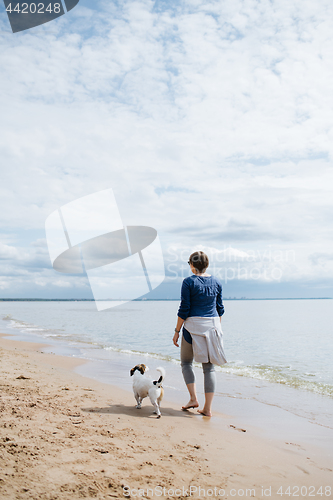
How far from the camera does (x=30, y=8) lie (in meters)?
6.92

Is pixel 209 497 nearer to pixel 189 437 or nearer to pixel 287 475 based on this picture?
pixel 287 475

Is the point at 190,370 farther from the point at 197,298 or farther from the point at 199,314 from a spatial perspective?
the point at 197,298

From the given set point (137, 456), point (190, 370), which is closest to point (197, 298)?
point (190, 370)

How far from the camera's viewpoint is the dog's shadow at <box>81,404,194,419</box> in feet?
15.4

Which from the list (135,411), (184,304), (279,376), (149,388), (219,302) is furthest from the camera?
(279,376)

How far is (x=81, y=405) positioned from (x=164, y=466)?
2.29 m

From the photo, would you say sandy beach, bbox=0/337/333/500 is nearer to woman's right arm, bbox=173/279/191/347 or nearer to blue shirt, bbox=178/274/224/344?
woman's right arm, bbox=173/279/191/347

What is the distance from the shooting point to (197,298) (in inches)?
189

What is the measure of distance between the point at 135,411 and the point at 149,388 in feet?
1.49

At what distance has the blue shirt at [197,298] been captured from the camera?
4.76m

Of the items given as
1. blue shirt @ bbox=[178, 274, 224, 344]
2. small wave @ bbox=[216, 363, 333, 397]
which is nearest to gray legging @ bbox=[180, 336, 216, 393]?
blue shirt @ bbox=[178, 274, 224, 344]

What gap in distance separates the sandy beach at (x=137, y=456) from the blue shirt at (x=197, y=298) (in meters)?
1.38

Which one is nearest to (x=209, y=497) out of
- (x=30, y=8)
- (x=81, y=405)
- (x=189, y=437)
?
(x=189, y=437)

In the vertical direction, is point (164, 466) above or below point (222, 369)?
above
